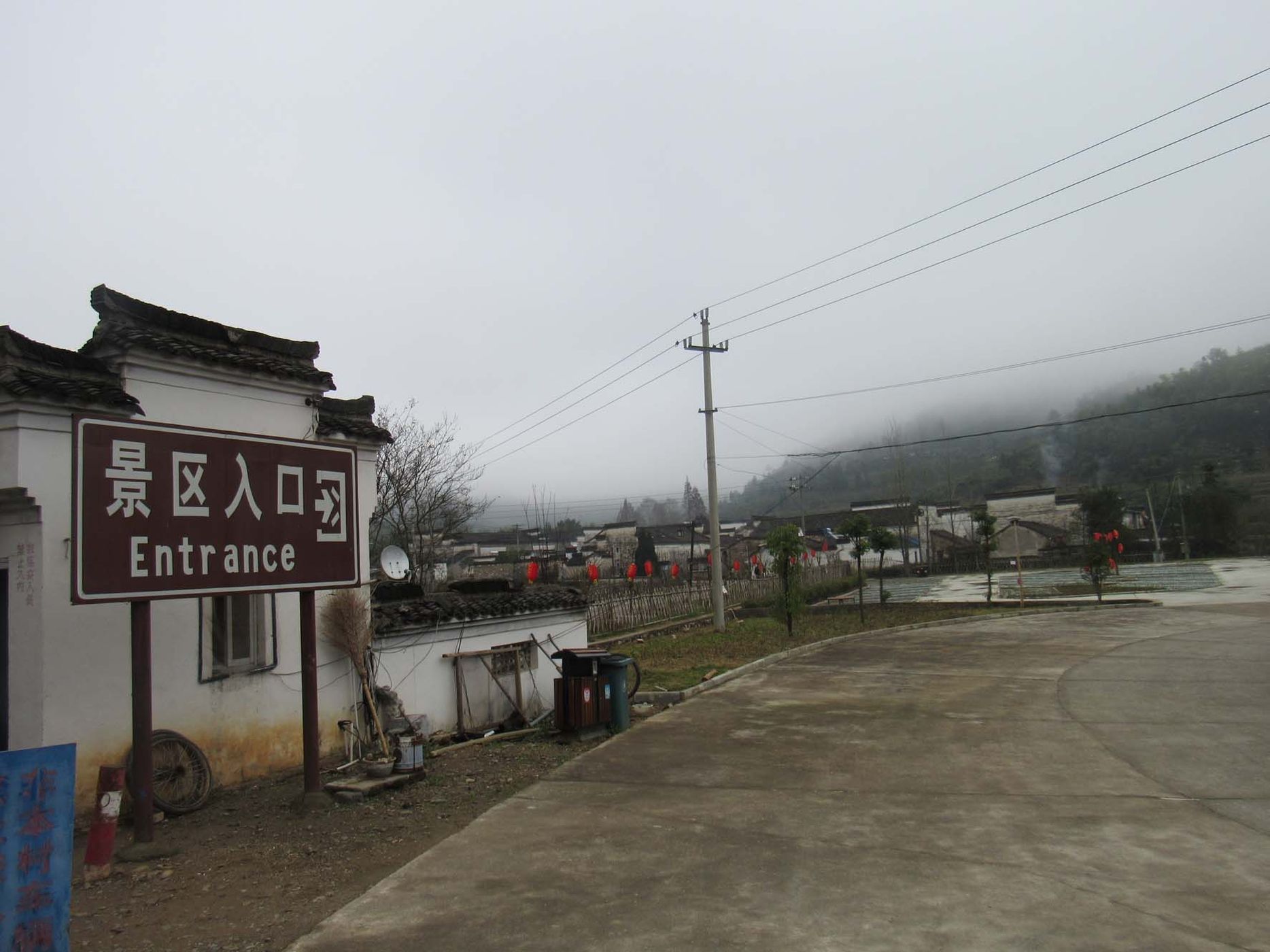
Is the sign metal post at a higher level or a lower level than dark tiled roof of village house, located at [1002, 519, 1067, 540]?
higher

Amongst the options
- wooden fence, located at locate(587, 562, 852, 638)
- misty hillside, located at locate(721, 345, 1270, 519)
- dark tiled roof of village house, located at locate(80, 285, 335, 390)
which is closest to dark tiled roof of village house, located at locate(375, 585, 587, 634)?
dark tiled roof of village house, located at locate(80, 285, 335, 390)

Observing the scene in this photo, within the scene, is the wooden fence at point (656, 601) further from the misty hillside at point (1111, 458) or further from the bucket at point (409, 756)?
the misty hillside at point (1111, 458)

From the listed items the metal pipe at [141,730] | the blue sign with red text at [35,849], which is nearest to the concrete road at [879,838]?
the blue sign with red text at [35,849]

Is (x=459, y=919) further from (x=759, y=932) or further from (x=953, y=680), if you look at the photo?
(x=953, y=680)

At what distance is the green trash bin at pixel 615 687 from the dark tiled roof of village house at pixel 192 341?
5.27m

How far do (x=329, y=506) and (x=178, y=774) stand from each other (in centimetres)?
296

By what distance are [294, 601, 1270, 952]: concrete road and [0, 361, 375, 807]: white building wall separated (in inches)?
128

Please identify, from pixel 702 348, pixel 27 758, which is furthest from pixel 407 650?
pixel 702 348

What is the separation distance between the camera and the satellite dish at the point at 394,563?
11039 mm

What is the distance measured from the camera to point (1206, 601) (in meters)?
28.1

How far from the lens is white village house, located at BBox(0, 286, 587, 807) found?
275 inches

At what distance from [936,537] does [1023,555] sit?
1177 centimetres

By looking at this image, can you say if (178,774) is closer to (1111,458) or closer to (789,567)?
(789,567)

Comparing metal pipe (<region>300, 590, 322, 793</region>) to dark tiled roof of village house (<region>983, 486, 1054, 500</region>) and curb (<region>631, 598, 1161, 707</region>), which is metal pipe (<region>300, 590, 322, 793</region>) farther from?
dark tiled roof of village house (<region>983, 486, 1054, 500</region>)
